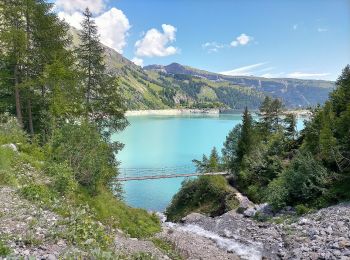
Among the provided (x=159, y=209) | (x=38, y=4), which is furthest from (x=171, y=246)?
(x=159, y=209)

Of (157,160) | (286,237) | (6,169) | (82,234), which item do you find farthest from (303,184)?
(157,160)

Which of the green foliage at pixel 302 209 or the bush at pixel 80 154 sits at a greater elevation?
the bush at pixel 80 154

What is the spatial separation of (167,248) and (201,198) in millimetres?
21988

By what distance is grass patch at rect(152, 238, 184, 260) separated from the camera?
41.2 ft

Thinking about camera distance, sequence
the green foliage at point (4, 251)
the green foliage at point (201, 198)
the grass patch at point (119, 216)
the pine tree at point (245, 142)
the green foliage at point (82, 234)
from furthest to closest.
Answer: the pine tree at point (245, 142), the green foliage at point (201, 198), the grass patch at point (119, 216), the green foliage at point (82, 234), the green foliage at point (4, 251)

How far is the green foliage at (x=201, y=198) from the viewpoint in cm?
3250

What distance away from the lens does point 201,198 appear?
35.5 m

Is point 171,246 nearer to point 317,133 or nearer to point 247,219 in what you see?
point 247,219

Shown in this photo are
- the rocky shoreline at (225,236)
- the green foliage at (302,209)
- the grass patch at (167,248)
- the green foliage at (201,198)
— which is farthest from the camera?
the green foliage at (201,198)

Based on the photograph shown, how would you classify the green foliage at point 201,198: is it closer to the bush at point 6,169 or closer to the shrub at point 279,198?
the shrub at point 279,198

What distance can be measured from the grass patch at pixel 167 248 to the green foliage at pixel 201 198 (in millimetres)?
16417

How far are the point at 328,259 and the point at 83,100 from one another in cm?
1966

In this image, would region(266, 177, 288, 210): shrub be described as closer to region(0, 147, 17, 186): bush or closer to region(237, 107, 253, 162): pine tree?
region(237, 107, 253, 162): pine tree

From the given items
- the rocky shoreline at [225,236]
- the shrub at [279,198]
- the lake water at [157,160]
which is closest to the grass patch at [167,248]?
the rocky shoreline at [225,236]
